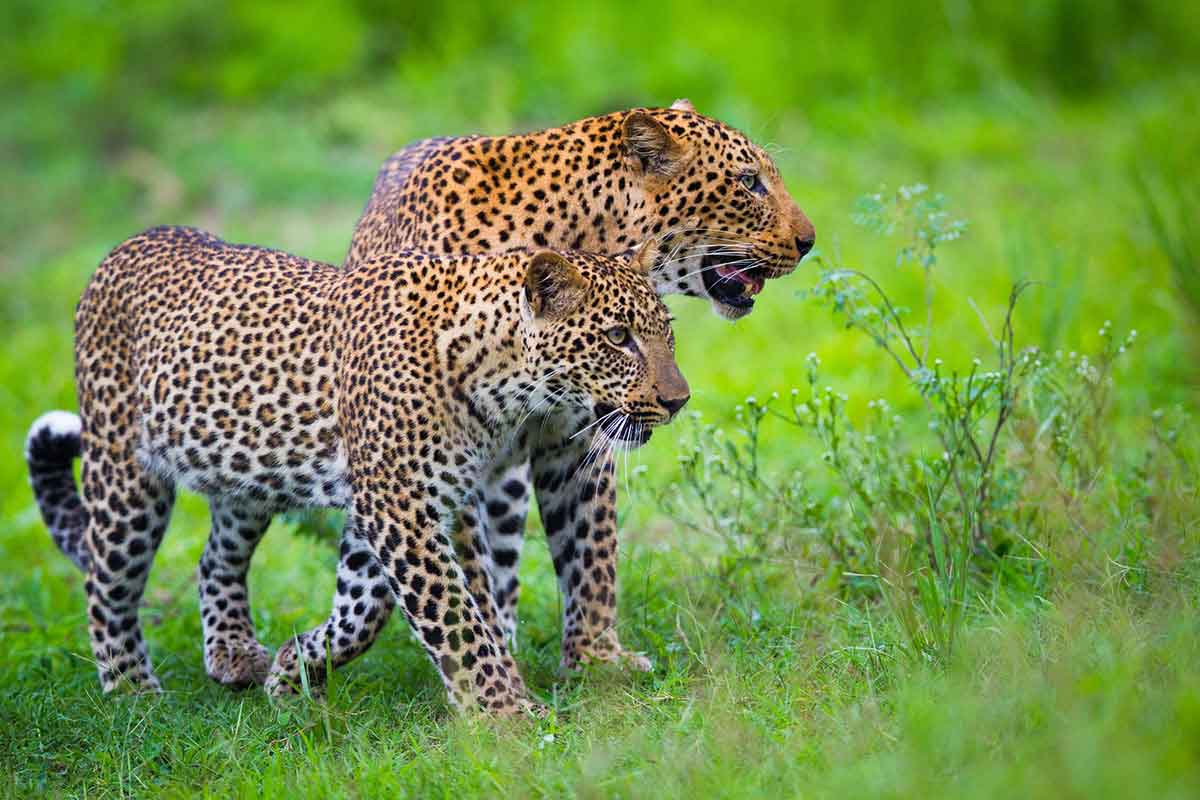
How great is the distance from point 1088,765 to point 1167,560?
1.91 meters

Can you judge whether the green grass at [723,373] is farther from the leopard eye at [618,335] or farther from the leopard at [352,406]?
the leopard eye at [618,335]

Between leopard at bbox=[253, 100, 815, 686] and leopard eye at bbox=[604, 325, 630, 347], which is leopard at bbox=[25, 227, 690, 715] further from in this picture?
leopard at bbox=[253, 100, 815, 686]

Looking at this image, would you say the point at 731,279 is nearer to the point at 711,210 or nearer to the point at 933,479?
the point at 711,210

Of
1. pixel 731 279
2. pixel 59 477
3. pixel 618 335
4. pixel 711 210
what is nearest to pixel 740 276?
pixel 731 279

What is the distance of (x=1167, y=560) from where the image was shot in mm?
4902

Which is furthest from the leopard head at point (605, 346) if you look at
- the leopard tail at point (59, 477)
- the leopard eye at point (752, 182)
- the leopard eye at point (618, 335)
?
the leopard tail at point (59, 477)

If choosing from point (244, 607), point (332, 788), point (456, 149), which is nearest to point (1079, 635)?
point (332, 788)

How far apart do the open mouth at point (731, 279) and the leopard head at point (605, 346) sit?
0.77 metres

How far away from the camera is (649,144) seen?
18.5 ft

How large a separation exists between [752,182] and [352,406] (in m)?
1.75

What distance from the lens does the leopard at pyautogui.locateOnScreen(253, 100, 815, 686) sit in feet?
18.6

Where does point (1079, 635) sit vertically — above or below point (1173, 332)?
below

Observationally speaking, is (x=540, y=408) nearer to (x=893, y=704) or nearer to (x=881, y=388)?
(x=893, y=704)

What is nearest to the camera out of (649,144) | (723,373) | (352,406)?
(352,406)
